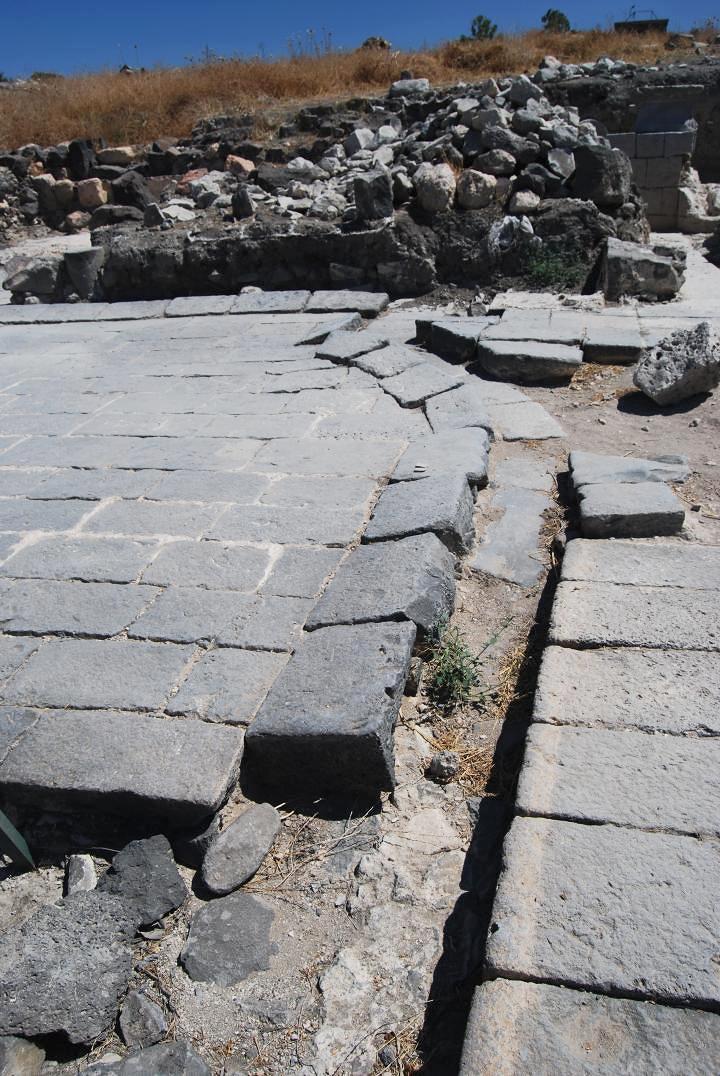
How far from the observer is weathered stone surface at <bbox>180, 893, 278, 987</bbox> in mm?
2037

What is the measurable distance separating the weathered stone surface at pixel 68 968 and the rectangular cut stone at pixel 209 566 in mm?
1457

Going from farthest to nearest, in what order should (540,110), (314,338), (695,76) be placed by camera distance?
(695,76), (540,110), (314,338)

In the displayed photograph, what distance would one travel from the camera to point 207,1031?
1.90m

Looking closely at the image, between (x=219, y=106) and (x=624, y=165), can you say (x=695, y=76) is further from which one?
(x=219, y=106)

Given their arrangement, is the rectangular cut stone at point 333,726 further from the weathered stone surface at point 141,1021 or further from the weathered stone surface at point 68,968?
the weathered stone surface at point 141,1021

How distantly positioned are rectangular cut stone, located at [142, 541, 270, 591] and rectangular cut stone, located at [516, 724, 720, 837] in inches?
58.4

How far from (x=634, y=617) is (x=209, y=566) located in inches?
70.0

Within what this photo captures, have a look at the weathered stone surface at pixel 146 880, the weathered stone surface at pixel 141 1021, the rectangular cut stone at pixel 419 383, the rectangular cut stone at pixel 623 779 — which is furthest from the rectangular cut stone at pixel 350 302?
the weathered stone surface at pixel 141 1021

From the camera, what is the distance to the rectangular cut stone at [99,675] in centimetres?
276

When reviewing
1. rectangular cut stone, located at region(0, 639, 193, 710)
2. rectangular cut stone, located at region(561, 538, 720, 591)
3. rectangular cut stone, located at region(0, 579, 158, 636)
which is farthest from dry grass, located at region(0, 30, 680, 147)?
rectangular cut stone, located at region(0, 639, 193, 710)

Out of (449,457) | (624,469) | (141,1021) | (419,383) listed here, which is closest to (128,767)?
(141,1021)

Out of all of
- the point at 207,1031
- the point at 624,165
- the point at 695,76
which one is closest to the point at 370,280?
the point at 624,165

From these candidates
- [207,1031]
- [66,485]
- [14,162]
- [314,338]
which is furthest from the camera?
[14,162]

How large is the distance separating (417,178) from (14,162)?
9.01 m
